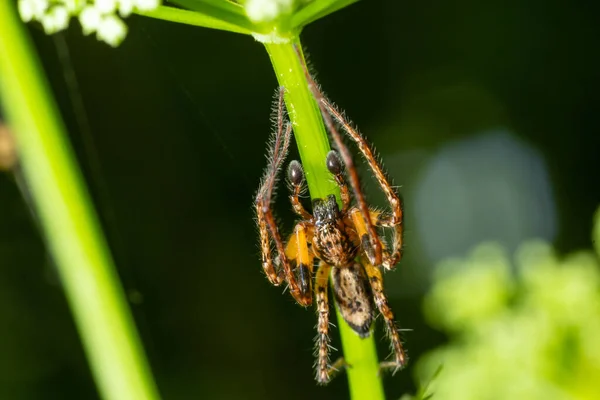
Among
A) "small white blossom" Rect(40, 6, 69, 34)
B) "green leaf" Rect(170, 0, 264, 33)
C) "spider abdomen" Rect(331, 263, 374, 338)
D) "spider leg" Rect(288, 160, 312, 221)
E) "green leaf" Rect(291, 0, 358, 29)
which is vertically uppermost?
"small white blossom" Rect(40, 6, 69, 34)

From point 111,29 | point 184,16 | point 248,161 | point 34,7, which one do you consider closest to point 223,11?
point 184,16

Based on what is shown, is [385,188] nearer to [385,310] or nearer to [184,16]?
[385,310]

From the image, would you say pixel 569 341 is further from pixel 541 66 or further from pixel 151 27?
pixel 541 66

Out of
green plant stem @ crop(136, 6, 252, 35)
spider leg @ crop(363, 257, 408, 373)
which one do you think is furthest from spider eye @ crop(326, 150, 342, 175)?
spider leg @ crop(363, 257, 408, 373)

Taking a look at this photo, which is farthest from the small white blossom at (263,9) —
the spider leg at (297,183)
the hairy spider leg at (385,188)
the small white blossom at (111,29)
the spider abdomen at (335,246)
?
the spider abdomen at (335,246)

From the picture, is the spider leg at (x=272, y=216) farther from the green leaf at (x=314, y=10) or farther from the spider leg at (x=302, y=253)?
the green leaf at (x=314, y=10)

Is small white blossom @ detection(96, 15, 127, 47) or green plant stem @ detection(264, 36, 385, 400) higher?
small white blossom @ detection(96, 15, 127, 47)

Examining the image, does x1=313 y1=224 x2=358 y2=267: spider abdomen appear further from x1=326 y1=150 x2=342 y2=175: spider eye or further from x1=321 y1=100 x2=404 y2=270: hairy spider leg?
x1=326 y1=150 x2=342 y2=175: spider eye
